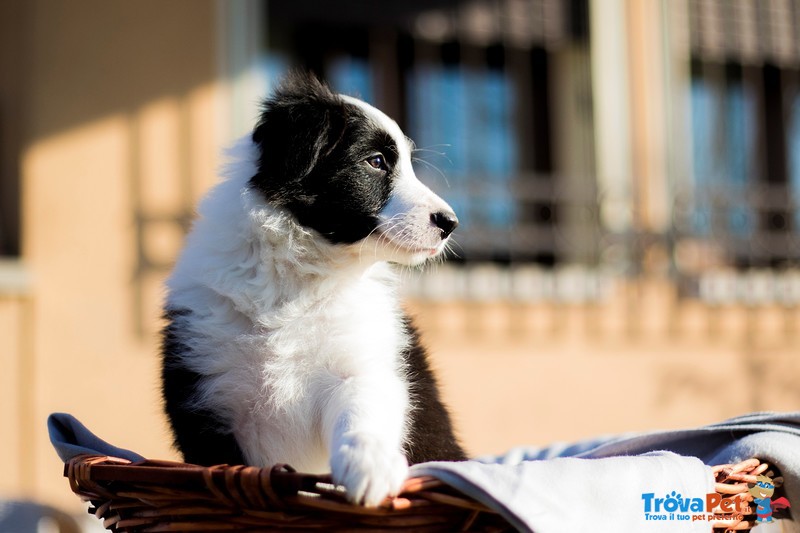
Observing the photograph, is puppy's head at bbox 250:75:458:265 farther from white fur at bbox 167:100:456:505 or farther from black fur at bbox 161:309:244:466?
black fur at bbox 161:309:244:466

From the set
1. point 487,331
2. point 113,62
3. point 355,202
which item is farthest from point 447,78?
point 355,202


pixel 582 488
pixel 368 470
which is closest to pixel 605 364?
pixel 582 488

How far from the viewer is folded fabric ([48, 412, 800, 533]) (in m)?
1.22

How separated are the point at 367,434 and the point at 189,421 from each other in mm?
443

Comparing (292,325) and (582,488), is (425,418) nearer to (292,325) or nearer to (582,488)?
(292,325)

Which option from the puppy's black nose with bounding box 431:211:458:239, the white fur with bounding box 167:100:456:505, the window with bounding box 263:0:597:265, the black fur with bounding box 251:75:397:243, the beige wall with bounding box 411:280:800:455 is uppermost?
the window with bounding box 263:0:597:265

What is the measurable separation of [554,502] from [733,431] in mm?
591

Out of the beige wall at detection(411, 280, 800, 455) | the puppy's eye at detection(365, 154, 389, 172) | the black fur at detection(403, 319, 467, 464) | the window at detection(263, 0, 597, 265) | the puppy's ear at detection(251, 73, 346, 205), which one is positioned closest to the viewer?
the black fur at detection(403, 319, 467, 464)

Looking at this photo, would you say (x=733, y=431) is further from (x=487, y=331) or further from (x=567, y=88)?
(x=567, y=88)

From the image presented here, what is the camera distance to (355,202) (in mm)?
1901

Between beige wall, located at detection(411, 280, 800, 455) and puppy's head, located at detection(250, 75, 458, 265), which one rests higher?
puppy's head, located at detection(250, 75, 458, 265)

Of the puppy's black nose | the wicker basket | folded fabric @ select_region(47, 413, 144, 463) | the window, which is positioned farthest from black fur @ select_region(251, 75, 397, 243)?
the window

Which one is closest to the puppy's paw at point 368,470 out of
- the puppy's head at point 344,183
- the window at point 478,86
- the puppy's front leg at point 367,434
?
the puppy's front leg at point 367,434

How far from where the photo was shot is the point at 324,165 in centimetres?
189
